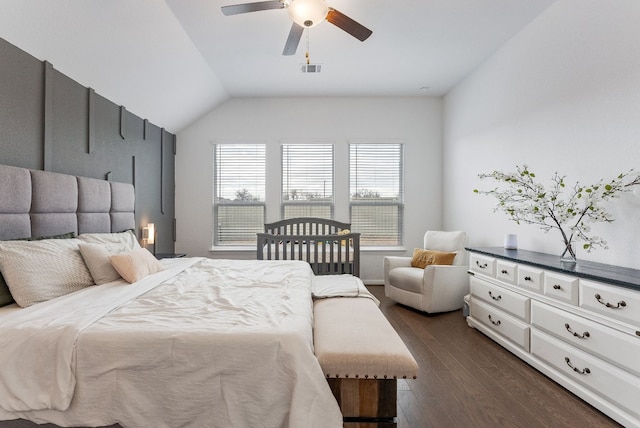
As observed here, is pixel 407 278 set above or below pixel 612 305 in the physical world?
below

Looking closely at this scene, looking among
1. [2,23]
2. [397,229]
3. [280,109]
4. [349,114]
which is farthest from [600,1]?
[2,23]

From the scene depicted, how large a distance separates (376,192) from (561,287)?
3.16 m

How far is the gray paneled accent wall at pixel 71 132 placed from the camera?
6.92ft

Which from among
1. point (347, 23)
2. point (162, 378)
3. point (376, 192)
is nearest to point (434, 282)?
point (376, 192)

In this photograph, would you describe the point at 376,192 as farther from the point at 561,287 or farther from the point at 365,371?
the point at 365,371

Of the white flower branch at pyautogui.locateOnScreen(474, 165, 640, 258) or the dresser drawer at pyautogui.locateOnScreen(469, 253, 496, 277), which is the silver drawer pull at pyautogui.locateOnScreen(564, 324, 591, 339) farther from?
the dresser drawer at pyautogui.locateOnScreen(469, 253, 496, 277)

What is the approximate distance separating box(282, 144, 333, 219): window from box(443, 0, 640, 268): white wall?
2.07m

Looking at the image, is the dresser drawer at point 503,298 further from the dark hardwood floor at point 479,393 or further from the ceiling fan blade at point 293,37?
the ceiling fan blade at point 293,37

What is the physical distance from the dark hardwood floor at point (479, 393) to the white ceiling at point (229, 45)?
117 inches

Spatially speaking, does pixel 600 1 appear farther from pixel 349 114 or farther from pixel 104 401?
pixel 104 401

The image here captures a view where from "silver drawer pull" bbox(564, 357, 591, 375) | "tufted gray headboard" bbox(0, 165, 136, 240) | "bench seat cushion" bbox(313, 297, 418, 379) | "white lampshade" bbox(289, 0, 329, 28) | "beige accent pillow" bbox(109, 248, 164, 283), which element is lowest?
"silver drawer pull" bbox(564, 357, 591, 375)

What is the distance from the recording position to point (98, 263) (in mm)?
2090

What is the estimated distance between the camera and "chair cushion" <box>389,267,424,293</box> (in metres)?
3.57

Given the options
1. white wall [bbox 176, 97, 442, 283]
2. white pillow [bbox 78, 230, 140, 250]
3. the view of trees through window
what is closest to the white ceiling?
white wall [bbox 176, 97, 442, 283]
